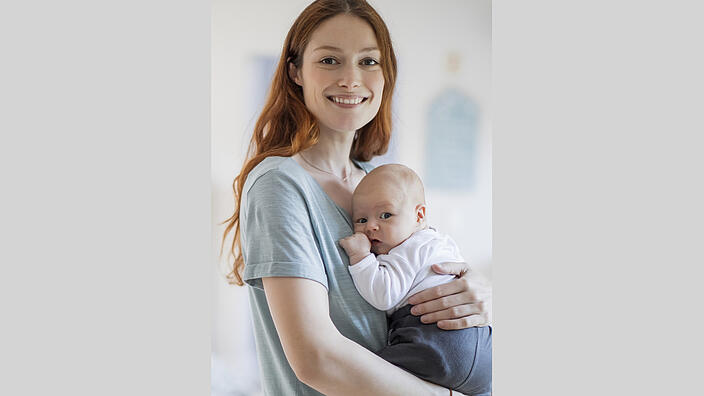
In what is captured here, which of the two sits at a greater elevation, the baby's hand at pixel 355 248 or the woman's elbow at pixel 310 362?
the baby's hand at pixel 355 248

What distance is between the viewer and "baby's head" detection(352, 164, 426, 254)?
1.70m

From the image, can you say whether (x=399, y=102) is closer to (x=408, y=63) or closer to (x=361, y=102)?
(x=408, y=63)

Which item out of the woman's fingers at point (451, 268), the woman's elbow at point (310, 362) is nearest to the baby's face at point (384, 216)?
the woman's fingers at point (451, 268)

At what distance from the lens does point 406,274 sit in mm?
1662

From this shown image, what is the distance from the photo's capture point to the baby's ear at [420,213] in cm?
175

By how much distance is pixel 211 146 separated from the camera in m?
1.90

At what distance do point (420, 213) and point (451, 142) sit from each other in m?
0.31

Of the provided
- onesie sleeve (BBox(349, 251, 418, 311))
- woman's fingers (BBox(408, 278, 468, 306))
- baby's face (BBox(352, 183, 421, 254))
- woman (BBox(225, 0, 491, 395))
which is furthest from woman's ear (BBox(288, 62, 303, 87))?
woman's fingers (BBox(408, 278, 468, 306))

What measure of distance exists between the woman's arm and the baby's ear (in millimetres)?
335

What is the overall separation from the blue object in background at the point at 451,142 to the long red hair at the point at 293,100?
0.56 ft

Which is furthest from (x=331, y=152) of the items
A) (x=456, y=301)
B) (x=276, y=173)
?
(x=456, y=301)

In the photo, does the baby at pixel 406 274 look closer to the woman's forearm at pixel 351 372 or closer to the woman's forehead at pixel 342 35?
the woman's forearm at pixel 351 372

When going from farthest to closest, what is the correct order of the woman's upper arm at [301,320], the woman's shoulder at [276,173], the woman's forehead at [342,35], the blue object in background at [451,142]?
1. the blue object in background at [451,142]
2. the woman's forehead at [342,35]
3. the woman's shoulder at [276,173]
4. the woman's upper arm at [301,320]

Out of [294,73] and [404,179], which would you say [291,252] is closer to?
[404,179]
